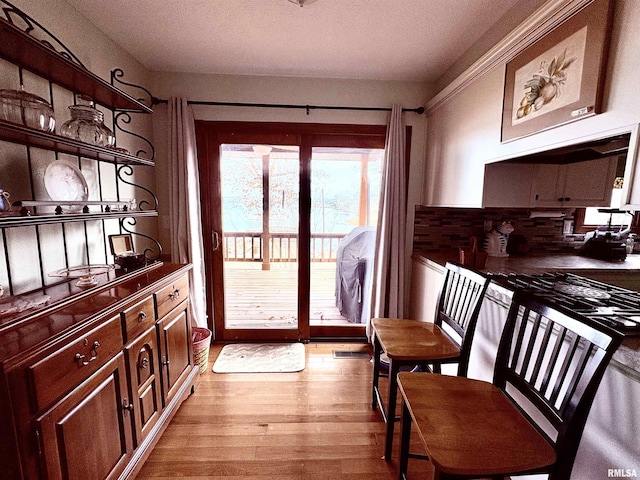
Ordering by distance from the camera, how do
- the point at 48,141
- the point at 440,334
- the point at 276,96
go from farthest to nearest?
the point at 276,96 < the point at 440,334 < the point at 48,141

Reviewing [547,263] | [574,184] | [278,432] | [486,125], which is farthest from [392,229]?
[278,432]

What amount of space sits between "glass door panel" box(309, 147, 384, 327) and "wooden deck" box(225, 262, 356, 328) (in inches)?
0.4

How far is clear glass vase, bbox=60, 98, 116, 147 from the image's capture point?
1.45 metres

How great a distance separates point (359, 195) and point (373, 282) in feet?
2.83

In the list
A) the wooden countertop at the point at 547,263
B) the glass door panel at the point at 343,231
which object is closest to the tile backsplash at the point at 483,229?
the wooden countertop at the point at 547,263

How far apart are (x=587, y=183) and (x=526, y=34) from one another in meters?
1.18

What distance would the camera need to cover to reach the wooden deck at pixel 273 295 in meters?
2.85

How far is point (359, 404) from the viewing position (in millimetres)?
1992

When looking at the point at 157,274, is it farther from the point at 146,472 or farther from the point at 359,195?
the point at 359,195

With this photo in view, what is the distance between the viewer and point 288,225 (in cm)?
272

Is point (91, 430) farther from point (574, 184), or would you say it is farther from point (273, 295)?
point (574, 184)

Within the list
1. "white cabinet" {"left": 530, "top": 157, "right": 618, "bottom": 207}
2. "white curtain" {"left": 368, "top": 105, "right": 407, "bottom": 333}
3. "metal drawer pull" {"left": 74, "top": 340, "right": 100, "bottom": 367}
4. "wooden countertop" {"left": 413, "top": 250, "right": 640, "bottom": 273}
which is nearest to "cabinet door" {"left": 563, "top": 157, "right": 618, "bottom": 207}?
"white cabinet" {"left": 530, "top": 157, "right": 618, "bottom": 207}

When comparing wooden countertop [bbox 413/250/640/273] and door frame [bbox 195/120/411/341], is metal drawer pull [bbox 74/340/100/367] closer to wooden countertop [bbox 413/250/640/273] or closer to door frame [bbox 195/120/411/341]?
door frame [bbox 195/120/411/341]

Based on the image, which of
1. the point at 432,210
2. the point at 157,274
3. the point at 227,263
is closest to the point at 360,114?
the point at 432,210
